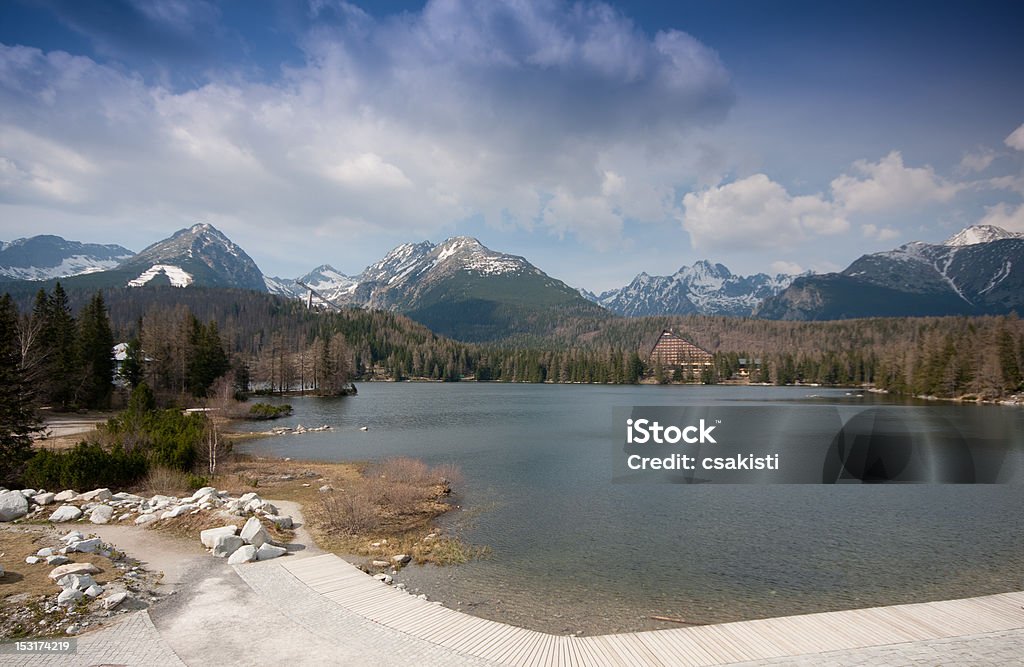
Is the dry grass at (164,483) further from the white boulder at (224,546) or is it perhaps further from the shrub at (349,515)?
the white boulder at (224,546)

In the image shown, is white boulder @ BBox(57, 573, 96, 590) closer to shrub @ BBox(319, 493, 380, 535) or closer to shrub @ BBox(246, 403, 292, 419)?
shrub @ BBox(319, 493, 380, 535)

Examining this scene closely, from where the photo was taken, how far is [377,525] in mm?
23969

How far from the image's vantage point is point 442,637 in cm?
1280

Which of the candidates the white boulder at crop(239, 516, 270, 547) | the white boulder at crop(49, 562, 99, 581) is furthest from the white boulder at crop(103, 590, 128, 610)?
the white boulder at crop(239, 516, 270, 547)

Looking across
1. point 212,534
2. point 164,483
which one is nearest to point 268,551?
point 212,534

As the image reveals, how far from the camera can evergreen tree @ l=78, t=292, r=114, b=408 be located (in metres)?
69.0

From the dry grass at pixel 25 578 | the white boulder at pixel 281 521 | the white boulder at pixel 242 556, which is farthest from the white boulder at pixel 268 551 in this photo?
the dry grass at pixel 25 578

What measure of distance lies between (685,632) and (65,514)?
22.3m

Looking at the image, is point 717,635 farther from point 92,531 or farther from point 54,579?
point 92,531

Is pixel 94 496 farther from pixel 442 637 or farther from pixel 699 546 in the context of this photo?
pixel 699 546

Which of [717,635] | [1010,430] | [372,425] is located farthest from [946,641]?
[1010,430]

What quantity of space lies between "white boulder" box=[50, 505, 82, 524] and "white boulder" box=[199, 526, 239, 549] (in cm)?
619

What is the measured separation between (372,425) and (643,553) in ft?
168

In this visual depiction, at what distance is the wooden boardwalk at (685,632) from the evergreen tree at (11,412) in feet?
69.7
